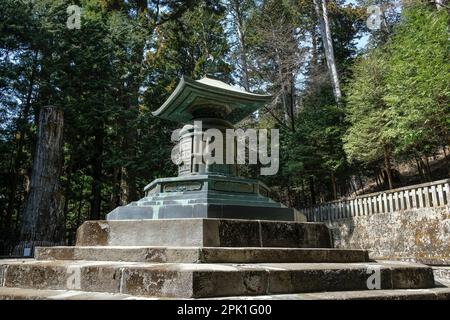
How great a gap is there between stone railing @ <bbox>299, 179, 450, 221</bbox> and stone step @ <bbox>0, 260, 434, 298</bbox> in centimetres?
558

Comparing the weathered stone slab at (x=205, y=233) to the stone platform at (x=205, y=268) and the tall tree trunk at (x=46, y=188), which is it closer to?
the stone platform at (x=205, y=268)

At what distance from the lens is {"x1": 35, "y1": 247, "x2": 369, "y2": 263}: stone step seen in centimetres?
352

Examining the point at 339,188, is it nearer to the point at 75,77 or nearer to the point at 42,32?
the point at 75,77

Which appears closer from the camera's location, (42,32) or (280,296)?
(280,296)

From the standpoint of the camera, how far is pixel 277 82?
65.0 ft

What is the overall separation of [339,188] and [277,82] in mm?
6540

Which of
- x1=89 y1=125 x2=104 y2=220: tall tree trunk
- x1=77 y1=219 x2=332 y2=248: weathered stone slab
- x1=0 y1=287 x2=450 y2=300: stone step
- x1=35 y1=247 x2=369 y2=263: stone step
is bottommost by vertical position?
x1=0 y1=287 x2=450 y2=300: stone step

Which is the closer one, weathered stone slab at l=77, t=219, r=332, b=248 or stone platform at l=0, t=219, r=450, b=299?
stone platform at l=0, t=219, r=450, b=299

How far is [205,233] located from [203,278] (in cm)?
109

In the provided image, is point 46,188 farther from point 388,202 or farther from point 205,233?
point 388,202

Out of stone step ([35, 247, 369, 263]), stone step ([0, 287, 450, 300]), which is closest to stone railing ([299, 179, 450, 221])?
stone step ([35, 247, 369, 263])

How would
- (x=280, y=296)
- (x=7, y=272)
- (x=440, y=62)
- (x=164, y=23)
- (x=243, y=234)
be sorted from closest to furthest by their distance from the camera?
(x=280, y=296), (x=7, y=272), (x=243, y=234), (x=440, y=62), (x=164, y=23)

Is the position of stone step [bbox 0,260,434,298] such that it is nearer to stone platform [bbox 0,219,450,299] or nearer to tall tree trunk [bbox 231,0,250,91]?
stone platform [bbox 0,219,450,299]
